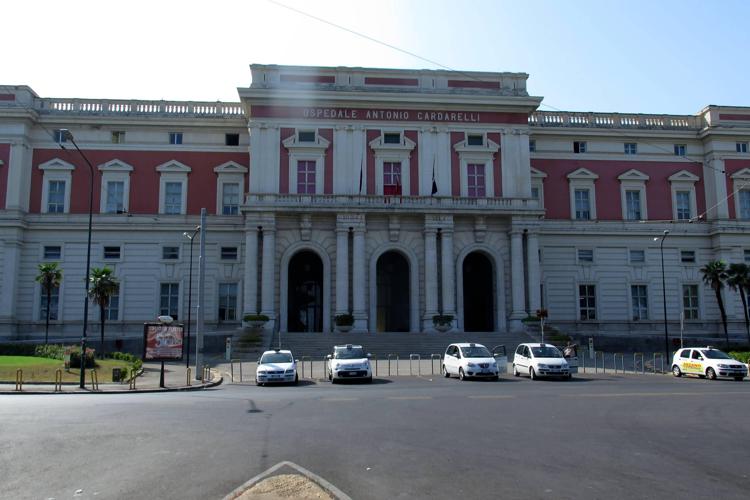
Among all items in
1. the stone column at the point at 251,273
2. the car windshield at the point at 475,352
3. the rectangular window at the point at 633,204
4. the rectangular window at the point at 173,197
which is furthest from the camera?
the rectangular window at the point at 633,204

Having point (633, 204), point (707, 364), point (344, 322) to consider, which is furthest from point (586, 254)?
point (707, 364)

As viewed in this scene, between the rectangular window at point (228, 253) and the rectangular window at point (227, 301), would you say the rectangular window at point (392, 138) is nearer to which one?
the rectangular window at point (228, 253)

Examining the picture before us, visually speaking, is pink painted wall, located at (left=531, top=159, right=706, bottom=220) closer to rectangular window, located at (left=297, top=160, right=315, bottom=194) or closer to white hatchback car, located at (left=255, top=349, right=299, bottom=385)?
rectangular window, located at (left=297, top=160, right=315, bottom=194)

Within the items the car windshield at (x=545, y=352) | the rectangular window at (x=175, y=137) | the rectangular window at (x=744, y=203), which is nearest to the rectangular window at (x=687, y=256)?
the rectangular window at (x=744, y=203)

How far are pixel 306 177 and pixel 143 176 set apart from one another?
12989 mm

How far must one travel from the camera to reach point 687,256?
5206 cm

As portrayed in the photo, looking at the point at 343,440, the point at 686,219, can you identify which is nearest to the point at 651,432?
the point at 343,440

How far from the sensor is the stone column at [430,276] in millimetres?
44281

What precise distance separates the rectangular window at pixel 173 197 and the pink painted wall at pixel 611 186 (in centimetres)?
2795

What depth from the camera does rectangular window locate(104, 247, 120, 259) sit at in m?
48.3

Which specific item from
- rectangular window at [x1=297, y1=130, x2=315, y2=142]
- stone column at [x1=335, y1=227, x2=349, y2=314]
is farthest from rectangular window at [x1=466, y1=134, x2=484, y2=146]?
stone column at [x1=335, y1=227, x2=349, y2=314]

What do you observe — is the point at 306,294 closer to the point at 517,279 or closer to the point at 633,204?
the point at 517,279

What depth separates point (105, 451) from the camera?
1078cm

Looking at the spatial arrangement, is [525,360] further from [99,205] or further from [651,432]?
[99,205]
